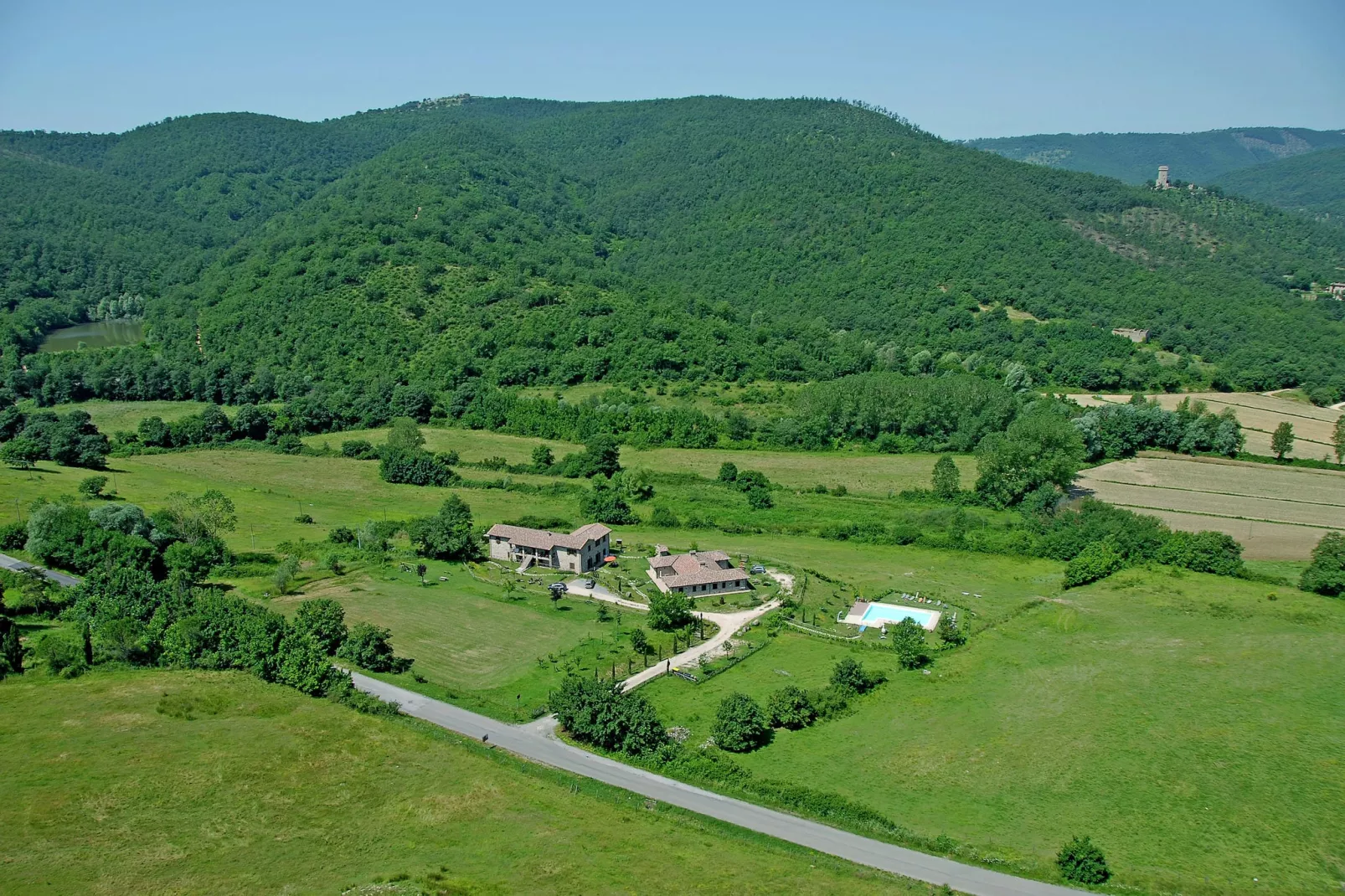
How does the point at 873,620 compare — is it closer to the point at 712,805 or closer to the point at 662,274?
the point at 712,805

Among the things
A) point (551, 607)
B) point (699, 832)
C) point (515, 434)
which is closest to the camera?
point (699, 832)

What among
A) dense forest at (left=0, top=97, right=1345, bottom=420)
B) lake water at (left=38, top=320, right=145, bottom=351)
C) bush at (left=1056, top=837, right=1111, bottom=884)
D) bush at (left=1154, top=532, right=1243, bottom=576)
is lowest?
bush at (left=1056, top=837, right=1111, bottom=884)

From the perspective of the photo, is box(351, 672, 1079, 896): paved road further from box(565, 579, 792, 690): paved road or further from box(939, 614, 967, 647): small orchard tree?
box(939, 614, 967, 647): small orchard tree

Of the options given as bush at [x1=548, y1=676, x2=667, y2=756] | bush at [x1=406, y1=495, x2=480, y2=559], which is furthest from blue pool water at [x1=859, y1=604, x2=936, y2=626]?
bush at [x1=406, y1=495, x2=480, y2=559]

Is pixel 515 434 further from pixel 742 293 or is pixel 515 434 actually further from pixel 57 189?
pixel 57 189

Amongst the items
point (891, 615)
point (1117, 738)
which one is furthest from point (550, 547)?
point (1117, 738)

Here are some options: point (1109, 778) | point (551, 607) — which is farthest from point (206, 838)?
point (1109, 778)

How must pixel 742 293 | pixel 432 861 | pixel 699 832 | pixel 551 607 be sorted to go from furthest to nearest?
1. pixel 742 293
2. pixel 551 607
3. pixel 699 832
4. pixel 432 861

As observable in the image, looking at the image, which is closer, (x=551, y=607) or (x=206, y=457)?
(x=551, y=607)
